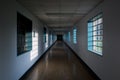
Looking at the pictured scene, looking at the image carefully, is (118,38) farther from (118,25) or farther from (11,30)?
(11,30)

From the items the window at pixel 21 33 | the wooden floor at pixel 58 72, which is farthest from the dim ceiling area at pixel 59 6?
the wooden floor at pixel 58 72

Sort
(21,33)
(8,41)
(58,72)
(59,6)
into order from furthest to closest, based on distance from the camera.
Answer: (58,72) < (59,6) < (21,33) < (8,41)

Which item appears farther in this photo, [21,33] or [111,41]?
[21,33]

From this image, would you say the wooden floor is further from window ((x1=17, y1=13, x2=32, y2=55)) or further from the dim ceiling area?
the dim ceiling area

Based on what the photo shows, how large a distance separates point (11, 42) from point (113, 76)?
280 cm

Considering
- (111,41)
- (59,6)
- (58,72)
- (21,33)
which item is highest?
(59,6)

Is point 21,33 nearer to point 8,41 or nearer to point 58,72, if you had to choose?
point 8,41

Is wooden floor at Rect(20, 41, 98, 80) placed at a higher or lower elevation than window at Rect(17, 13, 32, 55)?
lower

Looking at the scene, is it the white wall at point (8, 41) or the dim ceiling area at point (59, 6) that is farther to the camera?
the dim ceiling area at point (59, 6)

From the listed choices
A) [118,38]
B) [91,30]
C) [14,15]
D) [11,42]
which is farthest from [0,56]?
[91,30]

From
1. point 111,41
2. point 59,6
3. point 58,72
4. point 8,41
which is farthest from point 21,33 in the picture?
point 111,41

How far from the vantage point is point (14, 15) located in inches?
151

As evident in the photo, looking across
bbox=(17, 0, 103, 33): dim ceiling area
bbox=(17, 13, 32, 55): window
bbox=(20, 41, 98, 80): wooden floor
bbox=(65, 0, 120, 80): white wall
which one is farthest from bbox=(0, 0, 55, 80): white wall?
bbox=(65, 0, 120, 80): white wall

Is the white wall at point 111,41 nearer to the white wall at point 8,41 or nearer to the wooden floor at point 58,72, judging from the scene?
the wooden floor at point 58,72
